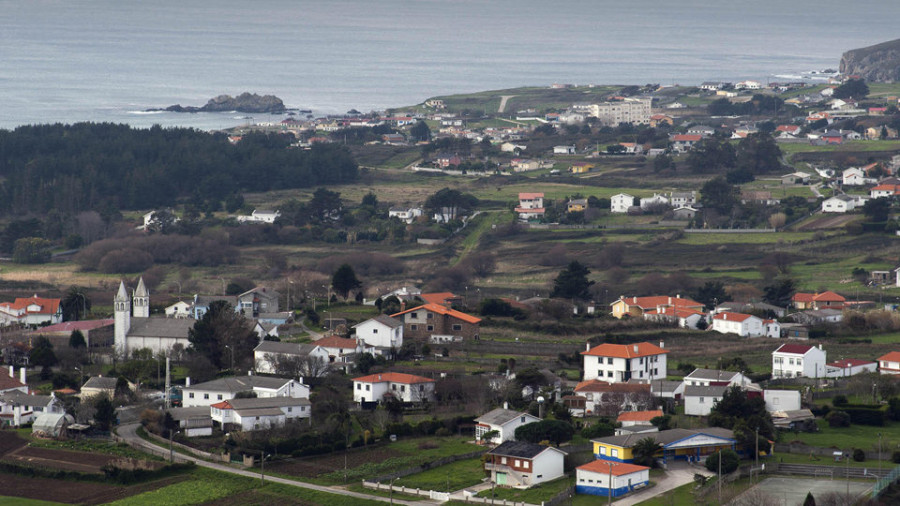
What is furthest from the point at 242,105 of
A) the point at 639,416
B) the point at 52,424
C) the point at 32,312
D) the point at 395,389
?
the point at 639,416

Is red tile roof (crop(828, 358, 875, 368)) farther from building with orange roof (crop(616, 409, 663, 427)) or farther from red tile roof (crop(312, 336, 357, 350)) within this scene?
red tile roof (crop(312, 336, 357, 350))

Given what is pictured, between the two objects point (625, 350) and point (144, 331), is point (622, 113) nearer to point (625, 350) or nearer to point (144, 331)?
point (144, 331)

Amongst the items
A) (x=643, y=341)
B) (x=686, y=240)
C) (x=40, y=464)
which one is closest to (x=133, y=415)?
(x=40, y=464)

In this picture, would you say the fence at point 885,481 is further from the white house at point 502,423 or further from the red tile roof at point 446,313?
the red tile roof at point 446,313

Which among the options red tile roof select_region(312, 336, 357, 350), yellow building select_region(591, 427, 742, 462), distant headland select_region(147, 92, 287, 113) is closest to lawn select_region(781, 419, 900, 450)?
yellow building select_region(591, 427, 742, 462)

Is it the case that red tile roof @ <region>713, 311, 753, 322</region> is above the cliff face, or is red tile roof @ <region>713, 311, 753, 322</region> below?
below

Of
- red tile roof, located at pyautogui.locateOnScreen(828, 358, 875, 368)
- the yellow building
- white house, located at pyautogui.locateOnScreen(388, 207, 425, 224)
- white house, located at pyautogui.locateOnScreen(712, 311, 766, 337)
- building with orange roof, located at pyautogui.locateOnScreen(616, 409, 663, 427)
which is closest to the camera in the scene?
the yellow building
